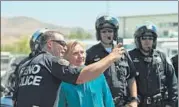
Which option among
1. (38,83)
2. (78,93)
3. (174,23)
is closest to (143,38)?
(78,93)

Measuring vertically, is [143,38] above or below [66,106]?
above

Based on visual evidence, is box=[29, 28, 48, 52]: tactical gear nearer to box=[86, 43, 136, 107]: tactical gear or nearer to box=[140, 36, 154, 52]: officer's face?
box=[86, 43, 136, 107]: tactical gear

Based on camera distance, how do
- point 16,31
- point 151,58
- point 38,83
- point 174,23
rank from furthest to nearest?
point 16,31 → point 174,23 → point 151,58 → point 38,83

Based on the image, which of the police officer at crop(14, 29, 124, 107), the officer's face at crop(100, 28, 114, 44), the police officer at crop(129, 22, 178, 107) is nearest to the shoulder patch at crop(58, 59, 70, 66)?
the police officer at crop(14, 29, 124, 107)

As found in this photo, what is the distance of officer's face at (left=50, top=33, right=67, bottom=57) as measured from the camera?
169 inches

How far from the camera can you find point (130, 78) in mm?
5848

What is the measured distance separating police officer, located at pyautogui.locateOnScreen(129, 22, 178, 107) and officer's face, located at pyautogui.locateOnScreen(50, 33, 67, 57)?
2013 millimetres

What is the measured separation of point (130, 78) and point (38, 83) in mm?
1959

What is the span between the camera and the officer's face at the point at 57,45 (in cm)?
429

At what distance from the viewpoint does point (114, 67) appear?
565 centimetres

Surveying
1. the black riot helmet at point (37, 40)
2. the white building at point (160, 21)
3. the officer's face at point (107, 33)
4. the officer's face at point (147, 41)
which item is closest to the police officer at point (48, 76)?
the black riot helmet at point (37, 40)

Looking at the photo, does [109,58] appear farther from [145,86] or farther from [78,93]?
[145,86]

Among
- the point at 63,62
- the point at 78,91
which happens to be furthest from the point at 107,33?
the point at 63,62

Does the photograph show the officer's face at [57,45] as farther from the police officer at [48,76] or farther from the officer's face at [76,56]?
the officer's face at [76,56]
